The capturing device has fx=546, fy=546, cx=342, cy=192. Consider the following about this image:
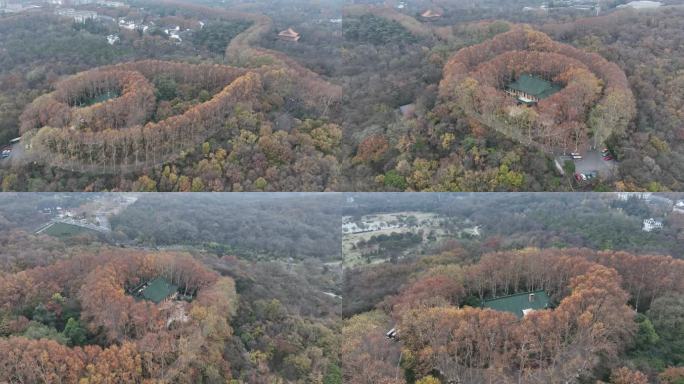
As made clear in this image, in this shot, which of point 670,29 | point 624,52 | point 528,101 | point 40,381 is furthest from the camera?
point 670,29

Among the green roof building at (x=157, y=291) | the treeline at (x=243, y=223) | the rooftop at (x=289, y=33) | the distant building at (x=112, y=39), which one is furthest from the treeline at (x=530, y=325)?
the distant building at (x=112, y=39)

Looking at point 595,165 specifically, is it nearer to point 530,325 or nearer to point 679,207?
point 679,207

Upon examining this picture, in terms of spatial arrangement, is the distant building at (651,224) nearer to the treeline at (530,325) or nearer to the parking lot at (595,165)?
the treeline at (530,325)

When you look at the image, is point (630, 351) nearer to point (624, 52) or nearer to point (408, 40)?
point (624, 52)

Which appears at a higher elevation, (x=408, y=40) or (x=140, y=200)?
(x=408, y=40)

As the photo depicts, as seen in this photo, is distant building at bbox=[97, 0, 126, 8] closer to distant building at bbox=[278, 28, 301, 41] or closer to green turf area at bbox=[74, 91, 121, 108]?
distant building at bbox=[278, 28, 301, 41]

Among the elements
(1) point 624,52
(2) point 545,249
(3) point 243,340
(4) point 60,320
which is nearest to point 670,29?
(1) point 624,52
